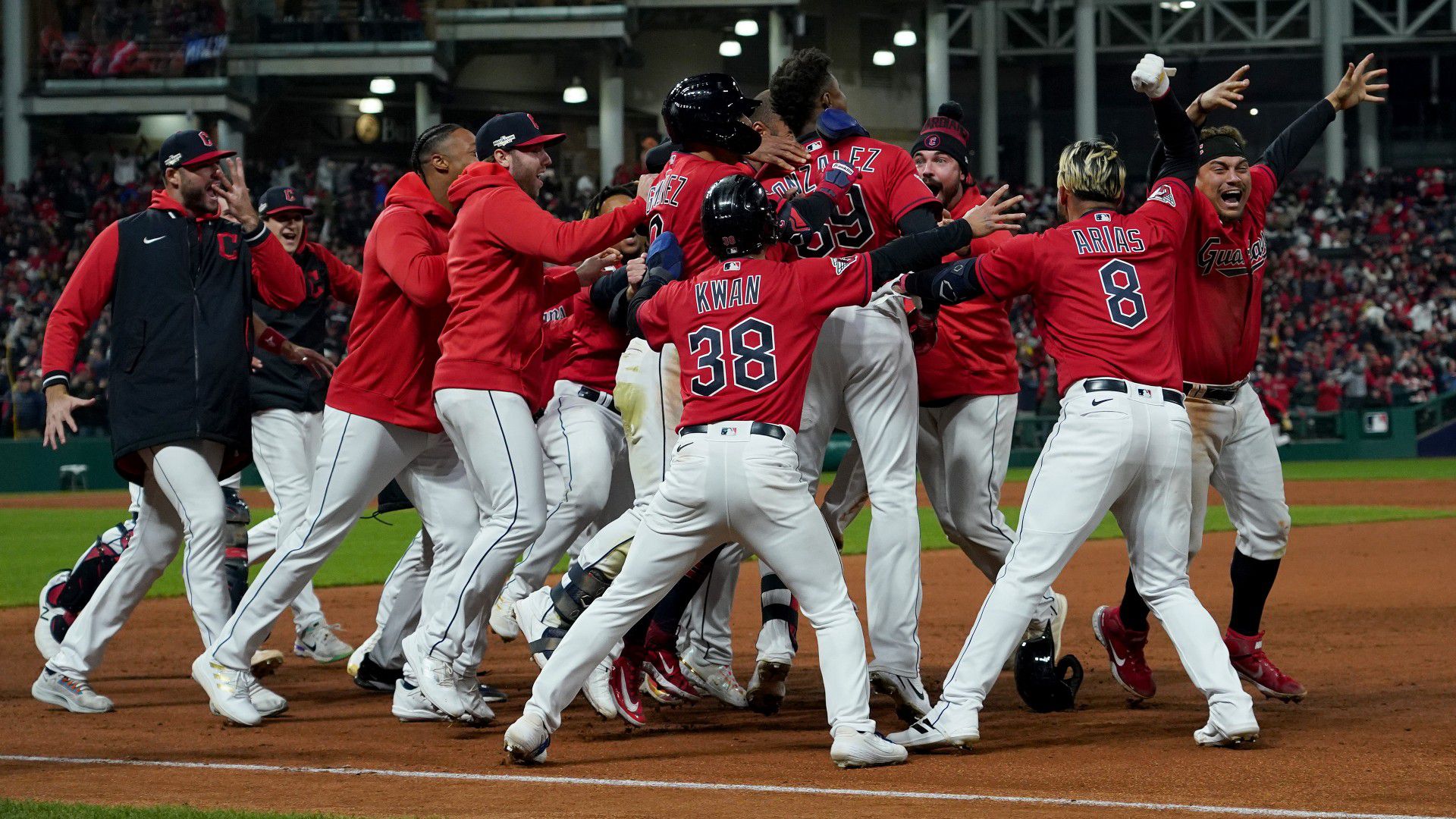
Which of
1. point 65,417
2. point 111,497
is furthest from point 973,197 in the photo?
point 111,497

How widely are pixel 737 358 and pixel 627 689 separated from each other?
5.28ft

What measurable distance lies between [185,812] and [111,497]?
18.6 m

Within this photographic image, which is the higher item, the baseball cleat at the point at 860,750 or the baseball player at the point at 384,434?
the baseball player at the point at 384,434

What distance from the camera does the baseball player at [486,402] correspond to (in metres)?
5.64

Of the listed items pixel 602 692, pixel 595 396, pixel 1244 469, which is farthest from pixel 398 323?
pixel 1244 469

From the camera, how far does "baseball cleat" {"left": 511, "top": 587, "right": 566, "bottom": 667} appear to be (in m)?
5.64

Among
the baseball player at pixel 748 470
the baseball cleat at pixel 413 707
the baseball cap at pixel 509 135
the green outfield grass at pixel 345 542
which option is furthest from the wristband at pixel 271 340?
the green outfield grass at pixel 345 542

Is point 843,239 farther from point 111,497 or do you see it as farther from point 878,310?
point 111,497

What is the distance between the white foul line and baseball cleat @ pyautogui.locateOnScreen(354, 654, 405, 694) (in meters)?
1.70

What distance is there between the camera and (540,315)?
19.4 ft

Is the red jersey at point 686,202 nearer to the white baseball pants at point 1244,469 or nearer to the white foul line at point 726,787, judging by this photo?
the white foul line at point 726,787

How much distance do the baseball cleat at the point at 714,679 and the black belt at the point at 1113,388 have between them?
6.61 ft

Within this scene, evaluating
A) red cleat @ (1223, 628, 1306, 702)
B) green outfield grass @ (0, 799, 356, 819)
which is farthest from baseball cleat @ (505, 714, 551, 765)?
red cleat @ (1223, 628, 1306, 702)

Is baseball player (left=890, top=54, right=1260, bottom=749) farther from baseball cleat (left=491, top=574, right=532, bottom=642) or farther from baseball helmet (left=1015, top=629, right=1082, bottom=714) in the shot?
baseball cleat (left=491, top=574, right=532, bottom=642)
